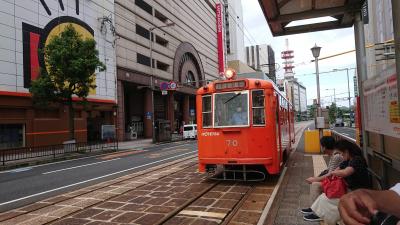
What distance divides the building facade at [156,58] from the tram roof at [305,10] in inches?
1067

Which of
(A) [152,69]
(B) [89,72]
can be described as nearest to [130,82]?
(A) [152,69]

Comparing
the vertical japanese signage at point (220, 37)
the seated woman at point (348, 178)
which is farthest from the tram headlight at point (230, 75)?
the vertical japanese signage at point (220, 37)

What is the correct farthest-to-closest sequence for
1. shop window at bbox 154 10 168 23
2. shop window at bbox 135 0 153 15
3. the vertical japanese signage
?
the vertical japanese signage < shop window at bbox 154 10 168 23 < shop window at bbox 135 0 153 15

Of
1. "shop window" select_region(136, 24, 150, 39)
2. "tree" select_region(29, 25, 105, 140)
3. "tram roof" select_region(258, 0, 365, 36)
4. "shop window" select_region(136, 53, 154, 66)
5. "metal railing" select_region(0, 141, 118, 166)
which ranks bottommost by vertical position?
"metal railing" select_region(0, 141, 118, 166)

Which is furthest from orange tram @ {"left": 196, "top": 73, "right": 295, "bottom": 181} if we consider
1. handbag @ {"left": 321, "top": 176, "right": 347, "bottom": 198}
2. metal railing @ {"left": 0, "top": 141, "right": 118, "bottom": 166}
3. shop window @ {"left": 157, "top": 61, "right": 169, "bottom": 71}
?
shop window @ {"left": 157, "top": 61, "right": 169, "bottom": 71}

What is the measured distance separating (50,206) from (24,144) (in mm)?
20165

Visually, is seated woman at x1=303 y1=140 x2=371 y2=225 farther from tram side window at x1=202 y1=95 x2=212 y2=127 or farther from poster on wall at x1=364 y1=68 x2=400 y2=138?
tram side window at x1=202 y1=95 x2=212 y2=127

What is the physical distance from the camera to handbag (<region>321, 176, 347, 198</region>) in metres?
4.84

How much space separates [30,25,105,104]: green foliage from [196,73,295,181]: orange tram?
15.6 meters

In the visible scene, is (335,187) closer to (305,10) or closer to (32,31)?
(305,10)

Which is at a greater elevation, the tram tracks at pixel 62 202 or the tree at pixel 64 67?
the tree at pixel 64 67

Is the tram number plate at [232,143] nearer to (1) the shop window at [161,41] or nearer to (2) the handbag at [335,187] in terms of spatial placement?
(2) the handbag at [335,187]

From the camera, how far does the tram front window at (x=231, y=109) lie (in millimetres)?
9531

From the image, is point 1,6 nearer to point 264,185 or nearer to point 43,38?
point 43,38
